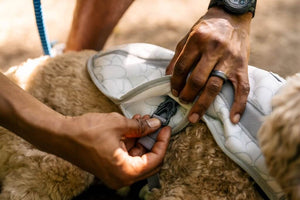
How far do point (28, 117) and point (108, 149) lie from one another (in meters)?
0.24

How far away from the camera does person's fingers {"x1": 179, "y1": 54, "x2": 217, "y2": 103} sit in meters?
1.06

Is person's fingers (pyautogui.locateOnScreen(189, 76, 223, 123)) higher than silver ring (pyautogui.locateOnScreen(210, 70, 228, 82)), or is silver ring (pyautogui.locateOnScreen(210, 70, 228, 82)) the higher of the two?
silver ring (pyautogui.locateOnScreen(210, 70, 228, 82))

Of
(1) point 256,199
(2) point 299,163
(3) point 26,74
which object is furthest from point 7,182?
(2) point 299,163

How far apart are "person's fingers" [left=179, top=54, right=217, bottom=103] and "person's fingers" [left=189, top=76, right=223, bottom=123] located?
2cm

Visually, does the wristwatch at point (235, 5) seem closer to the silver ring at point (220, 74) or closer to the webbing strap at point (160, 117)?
the silver ring at point (220, 74)

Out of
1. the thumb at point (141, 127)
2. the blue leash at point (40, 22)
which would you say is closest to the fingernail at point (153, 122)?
the thumb at point (141, 127)

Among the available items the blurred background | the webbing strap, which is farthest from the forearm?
the blurred background

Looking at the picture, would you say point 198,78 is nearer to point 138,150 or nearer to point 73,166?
point 138,150

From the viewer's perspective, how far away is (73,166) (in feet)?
3.81

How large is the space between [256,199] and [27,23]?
183cm

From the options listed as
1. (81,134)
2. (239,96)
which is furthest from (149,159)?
(239,96)

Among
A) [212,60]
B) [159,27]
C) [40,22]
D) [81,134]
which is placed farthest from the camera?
[159,27]

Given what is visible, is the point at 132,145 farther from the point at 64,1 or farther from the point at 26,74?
the point at 64,1

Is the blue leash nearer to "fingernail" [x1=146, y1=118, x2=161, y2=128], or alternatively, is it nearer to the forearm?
the forearm
